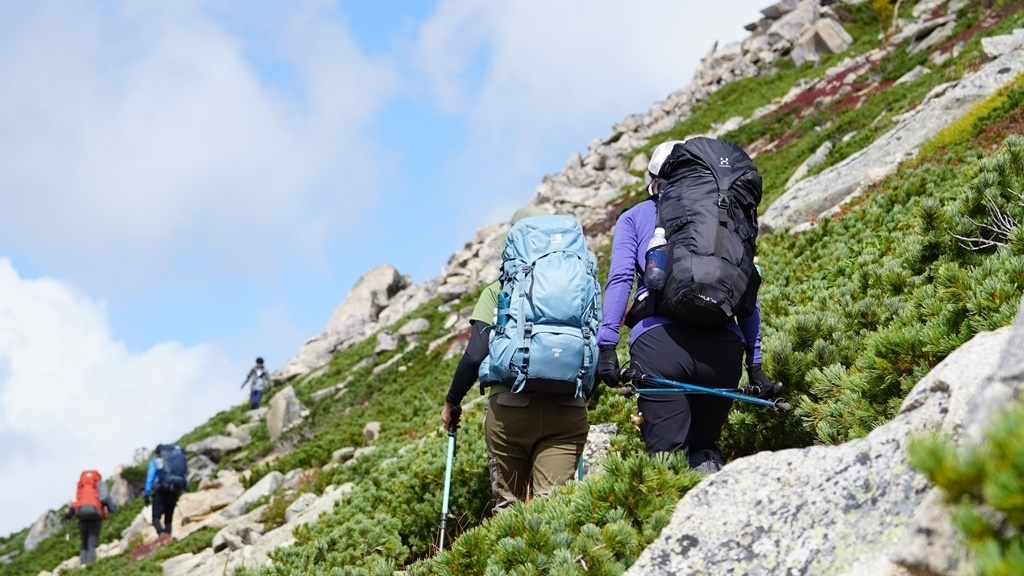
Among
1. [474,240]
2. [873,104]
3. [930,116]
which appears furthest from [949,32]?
[474,240]

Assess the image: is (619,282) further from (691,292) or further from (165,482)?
(165,482)

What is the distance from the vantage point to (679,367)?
477 centimetres

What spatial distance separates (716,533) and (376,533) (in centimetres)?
421

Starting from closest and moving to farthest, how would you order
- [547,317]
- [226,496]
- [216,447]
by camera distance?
[547,317] → [226,496] → [216,447]

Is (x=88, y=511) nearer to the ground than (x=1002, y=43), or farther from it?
nearer to the ground

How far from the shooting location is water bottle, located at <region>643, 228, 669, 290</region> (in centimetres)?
473

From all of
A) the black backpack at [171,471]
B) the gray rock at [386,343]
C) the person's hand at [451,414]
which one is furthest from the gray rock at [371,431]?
the gray rock at [386,343]

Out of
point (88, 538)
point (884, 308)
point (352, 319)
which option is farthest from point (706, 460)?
point (352, 319)

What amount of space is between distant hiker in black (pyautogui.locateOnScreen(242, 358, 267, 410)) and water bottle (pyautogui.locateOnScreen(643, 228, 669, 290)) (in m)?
28.8

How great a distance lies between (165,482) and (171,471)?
1.14ft

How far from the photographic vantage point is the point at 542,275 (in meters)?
5.40

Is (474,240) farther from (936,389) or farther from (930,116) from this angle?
(936,389)

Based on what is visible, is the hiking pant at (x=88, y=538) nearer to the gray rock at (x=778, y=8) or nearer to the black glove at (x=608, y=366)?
the black glove at (x=608, y=366)

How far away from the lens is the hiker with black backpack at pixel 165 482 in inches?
675
